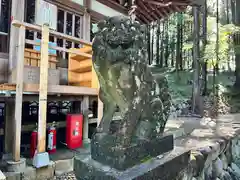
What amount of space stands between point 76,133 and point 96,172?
3007mm

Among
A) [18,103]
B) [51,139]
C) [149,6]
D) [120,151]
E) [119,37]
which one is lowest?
[51,139]

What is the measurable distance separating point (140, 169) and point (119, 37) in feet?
2.95

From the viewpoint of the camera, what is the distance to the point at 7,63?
388 centimetres

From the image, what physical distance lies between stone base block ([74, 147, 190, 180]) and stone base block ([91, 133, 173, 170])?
3cm

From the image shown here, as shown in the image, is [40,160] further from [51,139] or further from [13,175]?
[51,139]

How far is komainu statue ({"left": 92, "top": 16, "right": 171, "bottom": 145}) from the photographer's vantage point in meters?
1.30

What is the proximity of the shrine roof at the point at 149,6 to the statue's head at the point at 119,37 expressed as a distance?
521cm

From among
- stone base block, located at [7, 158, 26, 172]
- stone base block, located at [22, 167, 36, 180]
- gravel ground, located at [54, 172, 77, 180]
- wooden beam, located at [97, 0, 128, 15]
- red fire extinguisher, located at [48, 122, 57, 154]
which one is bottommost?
gravel ground, located at [54, 172, 77, 180]

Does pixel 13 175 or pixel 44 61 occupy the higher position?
pixel 44 61

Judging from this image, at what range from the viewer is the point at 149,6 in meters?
6.98

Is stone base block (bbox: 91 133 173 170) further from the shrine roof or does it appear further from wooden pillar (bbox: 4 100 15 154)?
the shrine roof

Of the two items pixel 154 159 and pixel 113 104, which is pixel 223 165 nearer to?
pixel 154 159

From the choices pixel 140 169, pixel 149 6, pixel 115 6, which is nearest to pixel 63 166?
pixel 140 169

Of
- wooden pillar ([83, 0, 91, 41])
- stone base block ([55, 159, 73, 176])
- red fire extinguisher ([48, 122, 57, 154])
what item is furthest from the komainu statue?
wooden pillar ([83, 0, 91, 41])
